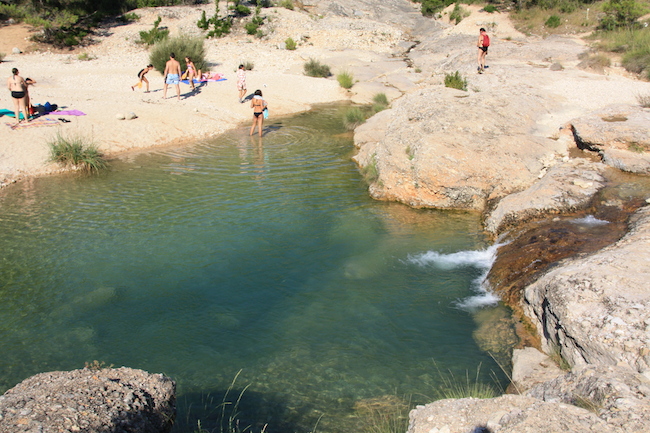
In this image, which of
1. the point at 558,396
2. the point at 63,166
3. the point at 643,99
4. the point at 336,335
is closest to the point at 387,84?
the point at 643,99

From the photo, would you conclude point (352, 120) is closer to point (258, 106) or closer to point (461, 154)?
point (258, 106)

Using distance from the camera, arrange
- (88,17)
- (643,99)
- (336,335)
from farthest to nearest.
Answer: (88,17) → (643,99) → (336,335)

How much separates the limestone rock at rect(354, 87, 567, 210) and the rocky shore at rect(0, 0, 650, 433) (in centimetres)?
3

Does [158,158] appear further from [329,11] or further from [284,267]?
[329,11]

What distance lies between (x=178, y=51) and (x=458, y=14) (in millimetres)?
22757

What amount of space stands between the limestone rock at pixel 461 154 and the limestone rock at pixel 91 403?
768 centimetres

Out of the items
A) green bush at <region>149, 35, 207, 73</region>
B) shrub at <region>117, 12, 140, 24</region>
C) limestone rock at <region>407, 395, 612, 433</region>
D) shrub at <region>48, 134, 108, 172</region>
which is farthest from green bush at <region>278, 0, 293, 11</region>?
limestone rock at <region>407, 395, 612, 433</region>

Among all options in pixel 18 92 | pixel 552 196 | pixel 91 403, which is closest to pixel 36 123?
pixel 18 92

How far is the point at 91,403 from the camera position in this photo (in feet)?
11.9

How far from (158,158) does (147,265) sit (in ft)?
23.1

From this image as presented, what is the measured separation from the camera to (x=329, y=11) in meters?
42.3

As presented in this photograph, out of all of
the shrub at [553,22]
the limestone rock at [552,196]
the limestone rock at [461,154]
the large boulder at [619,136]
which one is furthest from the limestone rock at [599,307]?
the shrub at [553,22]

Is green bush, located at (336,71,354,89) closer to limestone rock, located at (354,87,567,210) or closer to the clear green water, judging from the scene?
limestone rock, located at (354,87,567,210)

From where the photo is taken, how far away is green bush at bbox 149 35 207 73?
23062 millimetres
